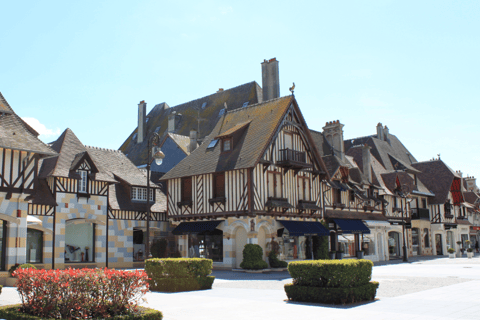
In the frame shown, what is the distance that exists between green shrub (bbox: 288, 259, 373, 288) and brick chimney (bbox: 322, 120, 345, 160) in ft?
70.8

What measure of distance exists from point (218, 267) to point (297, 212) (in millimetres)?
5300

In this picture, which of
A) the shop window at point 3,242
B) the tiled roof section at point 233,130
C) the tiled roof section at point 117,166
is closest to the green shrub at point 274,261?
the tiled roof section at point 233,130

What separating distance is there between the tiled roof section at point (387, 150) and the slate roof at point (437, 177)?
6.09ft

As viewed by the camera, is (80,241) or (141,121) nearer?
(80,241)

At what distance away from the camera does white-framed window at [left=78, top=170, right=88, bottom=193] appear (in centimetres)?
2401

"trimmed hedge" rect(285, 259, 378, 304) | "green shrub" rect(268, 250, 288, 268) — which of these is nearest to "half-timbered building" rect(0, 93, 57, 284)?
"trimmed hedge" rect(285, 259, 378, 304)

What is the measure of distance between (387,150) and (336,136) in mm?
12506

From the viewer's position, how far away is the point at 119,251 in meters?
25.8

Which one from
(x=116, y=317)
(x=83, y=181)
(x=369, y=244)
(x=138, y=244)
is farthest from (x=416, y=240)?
(x=116, y=317)

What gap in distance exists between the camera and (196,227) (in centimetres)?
2503

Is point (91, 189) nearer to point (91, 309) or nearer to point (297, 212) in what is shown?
point (297, 212)

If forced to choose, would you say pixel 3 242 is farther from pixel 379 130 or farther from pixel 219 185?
pixel 379 130

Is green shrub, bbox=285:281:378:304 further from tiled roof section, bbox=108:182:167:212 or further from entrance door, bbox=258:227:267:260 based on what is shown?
tiled roof section, bbox=108:182:167:212

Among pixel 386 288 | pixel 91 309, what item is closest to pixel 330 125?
pixel 386 288
